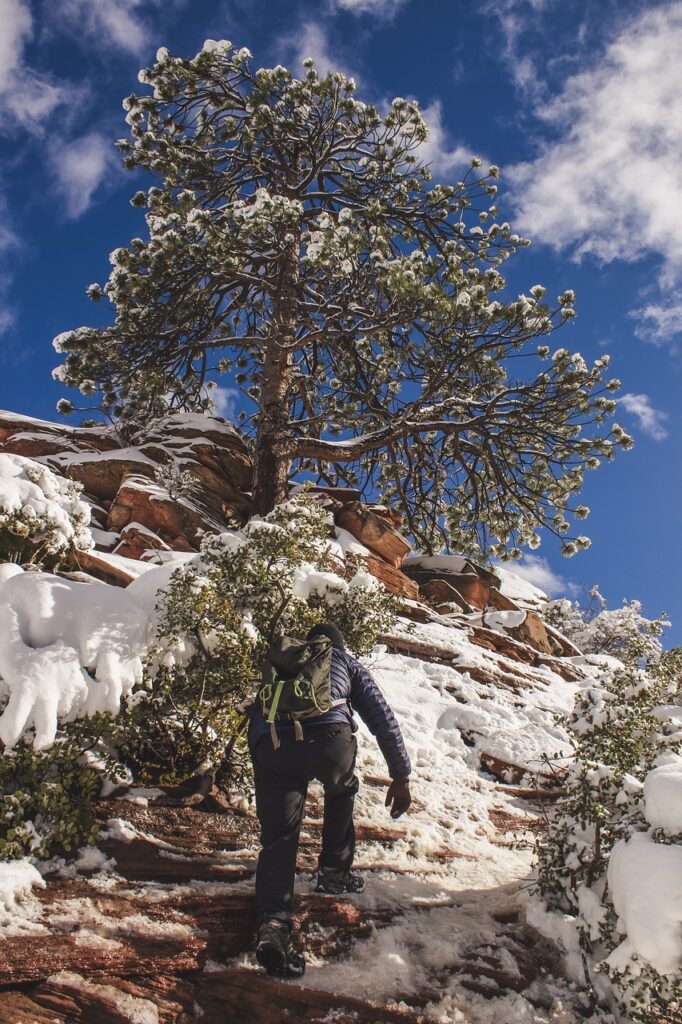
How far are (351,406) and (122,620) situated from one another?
9433 millimetres

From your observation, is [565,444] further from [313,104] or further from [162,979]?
[162,979]

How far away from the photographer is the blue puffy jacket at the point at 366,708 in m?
3.51

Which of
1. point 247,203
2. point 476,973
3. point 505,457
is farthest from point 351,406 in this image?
point 476,973

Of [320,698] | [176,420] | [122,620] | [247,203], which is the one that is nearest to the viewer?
[320,698]

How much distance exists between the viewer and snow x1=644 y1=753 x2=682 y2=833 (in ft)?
8.75

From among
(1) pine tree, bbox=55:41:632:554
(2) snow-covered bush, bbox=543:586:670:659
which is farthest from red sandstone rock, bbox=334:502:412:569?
(2) snow-covered bush, bbox=543:586:670:659

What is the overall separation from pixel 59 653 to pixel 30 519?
1989 mm

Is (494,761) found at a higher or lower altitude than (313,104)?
→ lower

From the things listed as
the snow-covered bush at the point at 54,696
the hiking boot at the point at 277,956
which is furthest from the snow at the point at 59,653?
the hiking boot at the point at 277,956

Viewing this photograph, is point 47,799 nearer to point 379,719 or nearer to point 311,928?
point 311,928

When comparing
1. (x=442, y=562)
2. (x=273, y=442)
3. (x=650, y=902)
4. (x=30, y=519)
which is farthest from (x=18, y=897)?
(x=442, y=562)

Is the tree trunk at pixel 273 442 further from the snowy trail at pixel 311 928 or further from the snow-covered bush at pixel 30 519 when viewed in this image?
the snowy trail at pixel 311 928

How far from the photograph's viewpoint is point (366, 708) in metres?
3.72

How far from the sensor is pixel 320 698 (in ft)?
10.7
